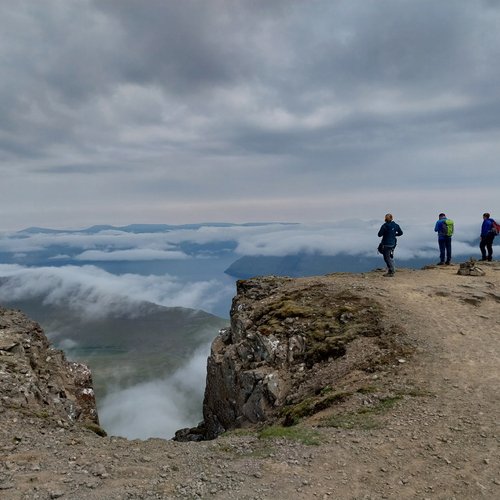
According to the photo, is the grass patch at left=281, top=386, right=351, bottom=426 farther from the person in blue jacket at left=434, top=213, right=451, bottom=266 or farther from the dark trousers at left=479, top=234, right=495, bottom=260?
the dark trousers at left=479, top=234, right=495, bottom=260

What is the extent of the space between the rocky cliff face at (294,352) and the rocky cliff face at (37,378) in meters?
10.5

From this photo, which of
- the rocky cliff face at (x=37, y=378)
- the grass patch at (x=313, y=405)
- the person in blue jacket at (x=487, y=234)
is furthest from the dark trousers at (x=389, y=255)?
the rocky cliff face at (x=37, y=378)

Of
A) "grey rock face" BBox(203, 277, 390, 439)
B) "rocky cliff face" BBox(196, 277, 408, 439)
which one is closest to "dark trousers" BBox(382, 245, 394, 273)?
"rocky cliff face" BBox(196, 277, 408, 439)

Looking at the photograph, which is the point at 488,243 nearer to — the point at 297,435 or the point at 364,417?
the point at 364,417

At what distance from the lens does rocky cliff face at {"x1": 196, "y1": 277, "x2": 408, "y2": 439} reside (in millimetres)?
22353

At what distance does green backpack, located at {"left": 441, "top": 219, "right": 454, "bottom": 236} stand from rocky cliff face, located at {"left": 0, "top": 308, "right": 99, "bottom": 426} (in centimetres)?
3441

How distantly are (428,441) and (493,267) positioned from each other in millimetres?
31564

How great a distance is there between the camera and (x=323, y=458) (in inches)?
517

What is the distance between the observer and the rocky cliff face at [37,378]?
64.8 ft

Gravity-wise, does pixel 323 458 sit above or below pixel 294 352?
above

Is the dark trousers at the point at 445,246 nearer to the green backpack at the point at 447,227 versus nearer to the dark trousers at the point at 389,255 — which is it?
the green backpack at the point at 447,227

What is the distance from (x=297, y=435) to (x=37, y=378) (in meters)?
17.0

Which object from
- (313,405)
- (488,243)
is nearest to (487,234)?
(488,243)

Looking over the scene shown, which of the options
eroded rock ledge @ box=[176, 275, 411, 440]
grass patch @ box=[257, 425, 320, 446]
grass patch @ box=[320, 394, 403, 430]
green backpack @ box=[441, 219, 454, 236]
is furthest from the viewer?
green backpack @ box=[441, 219, 454, 236]
